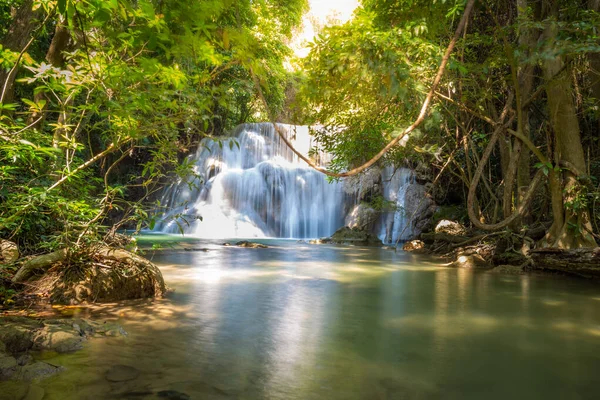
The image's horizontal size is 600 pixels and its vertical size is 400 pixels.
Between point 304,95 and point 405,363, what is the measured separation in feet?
8.36

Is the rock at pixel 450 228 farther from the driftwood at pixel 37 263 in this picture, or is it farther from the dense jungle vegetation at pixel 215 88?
the driftwood at pixel 37 263

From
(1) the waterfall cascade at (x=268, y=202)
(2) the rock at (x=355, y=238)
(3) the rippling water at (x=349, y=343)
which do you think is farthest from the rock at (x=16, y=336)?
(1) the waterfall cascade at (x=268, y=202)

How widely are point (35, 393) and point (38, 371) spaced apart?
273mm

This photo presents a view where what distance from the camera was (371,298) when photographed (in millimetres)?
5641

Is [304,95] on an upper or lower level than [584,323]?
upper

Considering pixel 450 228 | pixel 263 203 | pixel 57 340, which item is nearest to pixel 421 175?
pixel 450 228

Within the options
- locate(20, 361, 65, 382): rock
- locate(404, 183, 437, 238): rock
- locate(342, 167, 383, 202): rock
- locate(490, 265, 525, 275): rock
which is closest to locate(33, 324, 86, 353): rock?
locate(20, 361, 65, 382): rock

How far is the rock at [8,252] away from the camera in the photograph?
14.8ft

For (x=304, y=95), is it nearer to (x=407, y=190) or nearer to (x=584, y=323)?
(x=584, y=323)

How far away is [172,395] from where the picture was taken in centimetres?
241

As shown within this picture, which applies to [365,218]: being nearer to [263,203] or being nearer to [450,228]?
[263,203]

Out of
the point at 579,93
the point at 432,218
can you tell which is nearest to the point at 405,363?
the point at 579,93

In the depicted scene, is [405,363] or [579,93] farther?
[579,93]

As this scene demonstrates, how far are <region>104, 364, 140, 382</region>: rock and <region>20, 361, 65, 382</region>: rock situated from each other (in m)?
0.29
